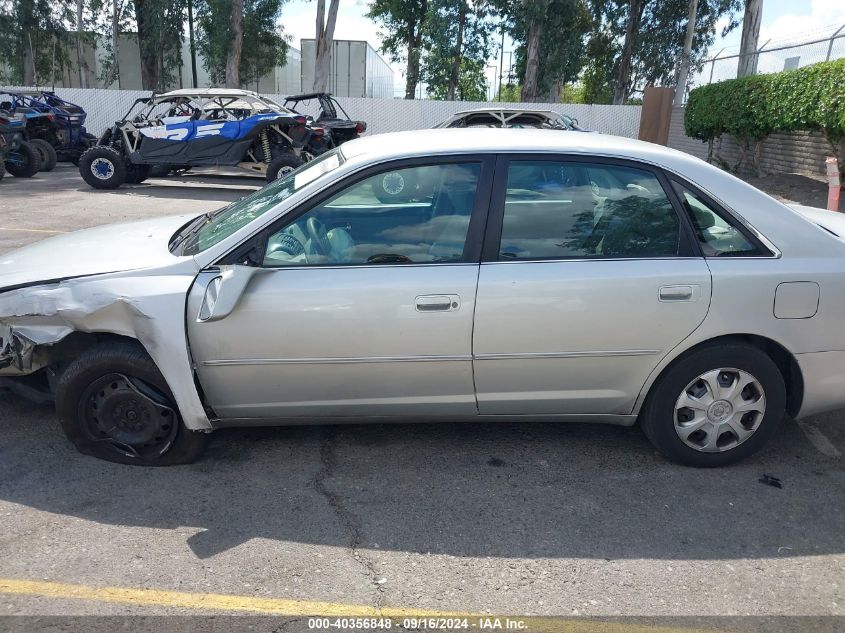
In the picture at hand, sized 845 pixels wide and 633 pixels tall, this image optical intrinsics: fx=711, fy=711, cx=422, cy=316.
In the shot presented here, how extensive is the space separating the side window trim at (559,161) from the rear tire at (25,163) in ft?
51.7

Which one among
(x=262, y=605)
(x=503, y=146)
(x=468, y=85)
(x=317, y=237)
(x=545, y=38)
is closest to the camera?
(x=262, y=605)

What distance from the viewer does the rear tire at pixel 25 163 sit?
15953mm

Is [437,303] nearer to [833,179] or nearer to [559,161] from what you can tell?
[559,161]

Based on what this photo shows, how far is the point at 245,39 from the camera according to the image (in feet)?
104

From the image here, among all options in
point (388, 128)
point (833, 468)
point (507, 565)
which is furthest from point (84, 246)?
point (388, 128)

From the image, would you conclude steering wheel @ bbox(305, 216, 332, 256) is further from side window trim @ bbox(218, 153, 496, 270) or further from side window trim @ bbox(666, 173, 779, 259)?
side window trim @ bbox(666, 173, 779, 259)

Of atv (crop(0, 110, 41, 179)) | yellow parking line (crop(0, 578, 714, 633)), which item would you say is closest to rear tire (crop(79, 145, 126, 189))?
atv (crop(0, 110, 41, 179))

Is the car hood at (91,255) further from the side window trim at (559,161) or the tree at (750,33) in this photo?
the tree at (750,33)

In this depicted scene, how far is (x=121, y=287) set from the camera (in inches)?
131

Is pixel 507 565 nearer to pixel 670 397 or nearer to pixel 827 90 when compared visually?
pixel 670 397

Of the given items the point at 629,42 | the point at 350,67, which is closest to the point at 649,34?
the point at 629,42

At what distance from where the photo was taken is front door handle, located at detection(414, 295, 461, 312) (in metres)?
3.27

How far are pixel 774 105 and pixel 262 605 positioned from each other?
15.1 meters

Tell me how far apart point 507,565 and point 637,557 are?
21.6 inches
